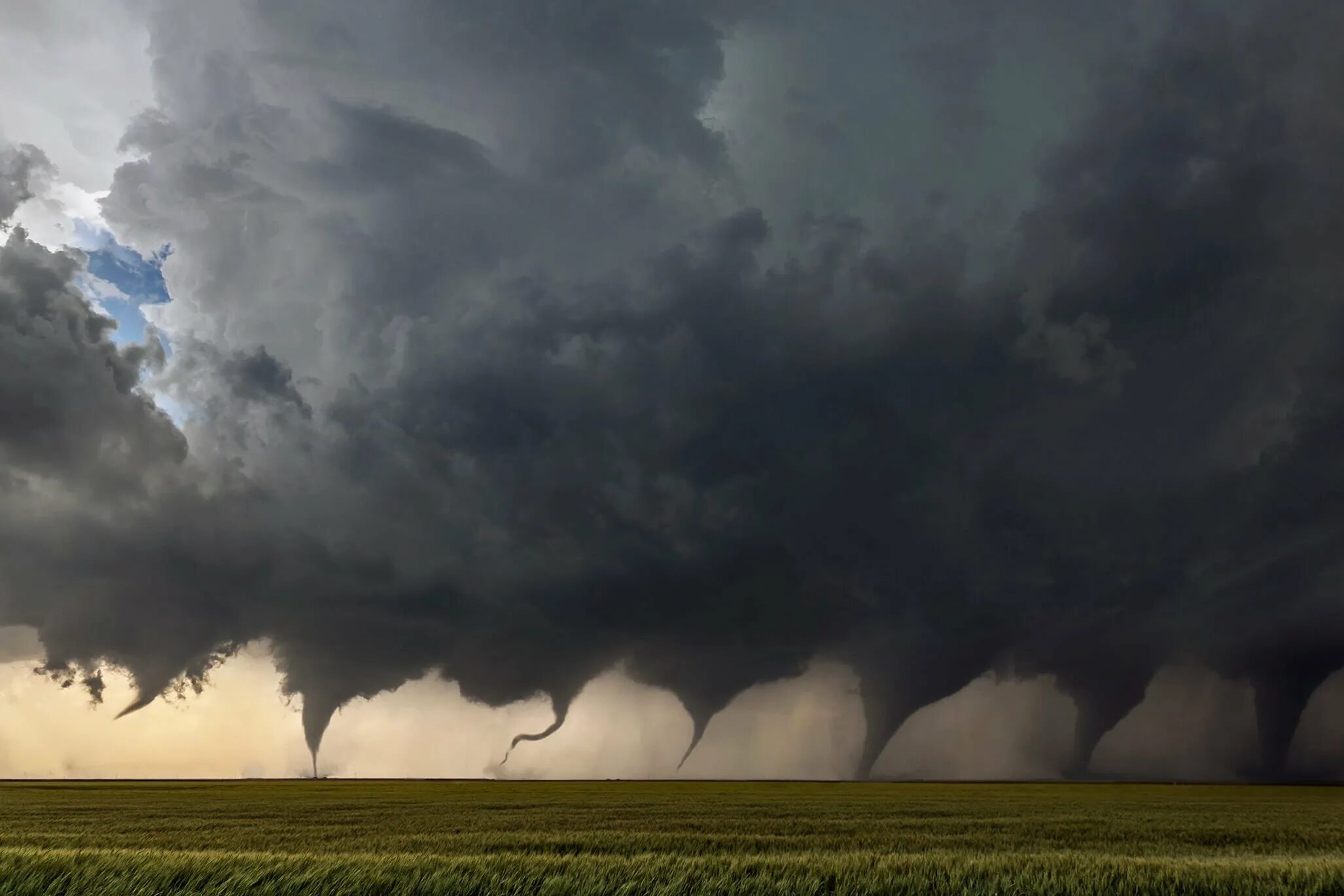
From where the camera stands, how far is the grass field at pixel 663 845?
Result: 17844 mm

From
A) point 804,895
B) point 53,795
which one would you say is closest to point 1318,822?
point 804,895

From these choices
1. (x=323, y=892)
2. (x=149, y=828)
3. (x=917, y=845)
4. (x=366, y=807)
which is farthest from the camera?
(x=366, y=807)

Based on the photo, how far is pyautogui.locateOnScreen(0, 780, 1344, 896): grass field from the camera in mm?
17844

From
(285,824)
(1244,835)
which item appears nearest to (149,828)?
(285,824)

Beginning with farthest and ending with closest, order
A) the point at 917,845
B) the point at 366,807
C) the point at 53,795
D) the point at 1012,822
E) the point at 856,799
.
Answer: the point at 53,795 → the point at 856,799 → the point at 366,807 → the point at 1012,822 → the point at 917,845

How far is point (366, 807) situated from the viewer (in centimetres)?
6250

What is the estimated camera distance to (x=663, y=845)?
3250cm

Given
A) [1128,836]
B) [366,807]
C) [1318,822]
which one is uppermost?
[366,807]

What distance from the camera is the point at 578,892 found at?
1747cm

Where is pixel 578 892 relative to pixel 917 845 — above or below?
above

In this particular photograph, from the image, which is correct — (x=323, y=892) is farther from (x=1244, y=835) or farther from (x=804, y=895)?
(x=1244, y=835)

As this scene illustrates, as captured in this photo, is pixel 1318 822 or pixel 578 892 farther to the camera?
pixel 1318 822

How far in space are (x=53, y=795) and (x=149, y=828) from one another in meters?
58.2

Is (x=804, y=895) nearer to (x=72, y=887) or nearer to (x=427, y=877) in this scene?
(x=427, y=877)
